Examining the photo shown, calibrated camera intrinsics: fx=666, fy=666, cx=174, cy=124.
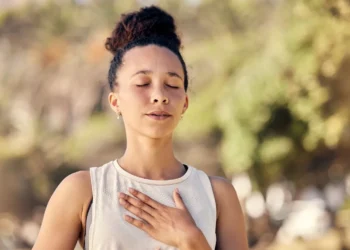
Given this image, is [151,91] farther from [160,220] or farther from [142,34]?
[160,220]

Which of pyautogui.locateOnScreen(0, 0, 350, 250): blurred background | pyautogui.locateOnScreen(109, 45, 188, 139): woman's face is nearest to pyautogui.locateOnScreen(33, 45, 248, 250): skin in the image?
pyautogui.locateOnScreen(109, 45, 188, 139): woman's face

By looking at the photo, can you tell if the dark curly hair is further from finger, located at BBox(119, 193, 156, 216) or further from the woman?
finger, located at BBox(119, 193, 156, 216)

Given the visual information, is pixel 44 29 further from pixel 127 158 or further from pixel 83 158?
pixel 127 158

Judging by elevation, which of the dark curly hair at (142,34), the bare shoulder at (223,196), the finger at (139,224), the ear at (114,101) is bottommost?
the finger at (139,224)

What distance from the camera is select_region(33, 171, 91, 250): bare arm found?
175 centimetres

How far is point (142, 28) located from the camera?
2037mm

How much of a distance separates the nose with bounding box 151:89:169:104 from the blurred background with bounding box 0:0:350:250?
5623mm

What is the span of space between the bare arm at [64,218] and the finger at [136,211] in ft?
0.31

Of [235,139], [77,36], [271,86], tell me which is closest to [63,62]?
[77,36]

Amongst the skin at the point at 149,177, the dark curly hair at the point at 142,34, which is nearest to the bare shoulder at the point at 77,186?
the skin at the point at 149,177

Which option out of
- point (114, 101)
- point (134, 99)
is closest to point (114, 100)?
point (114, 101)

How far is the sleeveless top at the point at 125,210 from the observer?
5.68 ft

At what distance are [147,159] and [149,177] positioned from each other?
53 millimetres

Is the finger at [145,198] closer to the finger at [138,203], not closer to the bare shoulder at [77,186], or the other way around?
the finger at [138,203]
